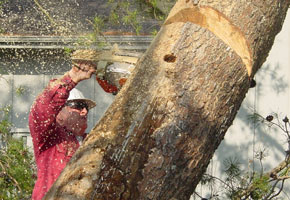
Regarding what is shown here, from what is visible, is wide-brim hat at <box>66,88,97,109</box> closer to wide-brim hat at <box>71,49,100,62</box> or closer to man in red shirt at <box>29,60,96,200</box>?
man in red shirt at <box>29,60,96,200</box>

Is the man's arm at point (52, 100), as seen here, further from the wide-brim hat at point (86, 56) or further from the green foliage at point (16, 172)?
the green foliage at point (16, 172)

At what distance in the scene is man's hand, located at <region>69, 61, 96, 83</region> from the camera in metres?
3.88

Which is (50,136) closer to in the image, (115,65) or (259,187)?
(115,65)

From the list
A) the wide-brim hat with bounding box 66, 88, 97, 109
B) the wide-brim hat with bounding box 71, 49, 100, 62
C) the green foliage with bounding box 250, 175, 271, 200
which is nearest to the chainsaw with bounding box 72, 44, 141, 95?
the wide-brim hat with bounding box 71, 49, 100, 62

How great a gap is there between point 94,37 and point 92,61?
154 cm

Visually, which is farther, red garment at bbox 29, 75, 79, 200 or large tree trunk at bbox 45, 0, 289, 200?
red garment at bbox 29, 75, 79, 200

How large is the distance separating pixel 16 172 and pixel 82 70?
1.85 meters

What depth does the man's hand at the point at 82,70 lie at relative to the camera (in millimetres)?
3883

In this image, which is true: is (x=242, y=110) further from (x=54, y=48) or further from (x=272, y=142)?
(x=54, y=48)

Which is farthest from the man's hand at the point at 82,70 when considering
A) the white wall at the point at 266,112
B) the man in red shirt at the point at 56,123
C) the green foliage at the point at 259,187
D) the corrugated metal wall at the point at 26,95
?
the white wall at the point at 266,112

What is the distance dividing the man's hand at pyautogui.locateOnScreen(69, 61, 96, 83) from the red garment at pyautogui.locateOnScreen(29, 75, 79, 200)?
0.05 meters

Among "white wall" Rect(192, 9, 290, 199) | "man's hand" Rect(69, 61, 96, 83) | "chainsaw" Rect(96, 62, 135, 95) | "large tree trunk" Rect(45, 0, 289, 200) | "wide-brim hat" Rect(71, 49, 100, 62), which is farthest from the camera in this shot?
"white wall" Rect(192, 9, 290, 199)

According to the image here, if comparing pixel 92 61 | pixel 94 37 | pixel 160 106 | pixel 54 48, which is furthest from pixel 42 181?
pixel 54 48

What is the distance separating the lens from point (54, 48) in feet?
22.2
